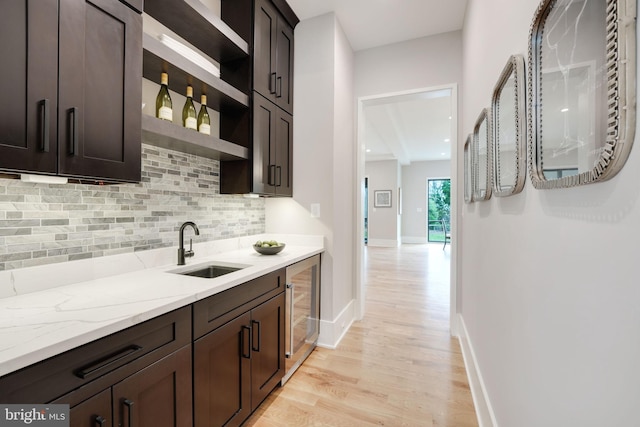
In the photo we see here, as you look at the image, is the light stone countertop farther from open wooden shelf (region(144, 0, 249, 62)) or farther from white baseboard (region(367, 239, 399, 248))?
white baseboard (region(367, 239, 399, 248))

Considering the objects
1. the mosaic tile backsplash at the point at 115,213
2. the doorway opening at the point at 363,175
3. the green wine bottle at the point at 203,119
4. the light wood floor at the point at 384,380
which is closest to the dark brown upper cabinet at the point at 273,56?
the green wine bottle at the point at 203,119

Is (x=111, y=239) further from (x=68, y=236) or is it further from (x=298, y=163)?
(x=298, y=163)

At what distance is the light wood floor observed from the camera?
1758 mm

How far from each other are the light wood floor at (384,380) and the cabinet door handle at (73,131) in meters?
1.68

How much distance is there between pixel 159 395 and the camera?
3.58 feet

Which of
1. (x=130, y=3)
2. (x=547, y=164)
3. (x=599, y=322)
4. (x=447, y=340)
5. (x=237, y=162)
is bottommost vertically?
(x=447, y=340)

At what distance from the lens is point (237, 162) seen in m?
2.26

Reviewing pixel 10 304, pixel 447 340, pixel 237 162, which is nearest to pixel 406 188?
pixel 447 340

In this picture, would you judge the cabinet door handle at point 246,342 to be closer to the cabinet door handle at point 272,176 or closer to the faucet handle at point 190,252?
the faucet handle at point 190,252

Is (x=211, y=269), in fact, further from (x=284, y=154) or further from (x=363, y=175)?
(x=363, y=175)

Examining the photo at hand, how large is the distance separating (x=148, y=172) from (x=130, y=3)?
845mm

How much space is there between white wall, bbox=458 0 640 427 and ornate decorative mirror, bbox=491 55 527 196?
60mm

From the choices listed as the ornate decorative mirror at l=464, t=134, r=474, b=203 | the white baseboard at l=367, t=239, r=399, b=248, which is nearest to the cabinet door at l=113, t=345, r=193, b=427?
the ornate decorative mirror at l=464, t=134, r=474, b=203

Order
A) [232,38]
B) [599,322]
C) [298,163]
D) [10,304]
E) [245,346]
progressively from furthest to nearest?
1. [298,163]
2. [232,38]
3. [245,346]
4. [10,304]
5. [599,322]
